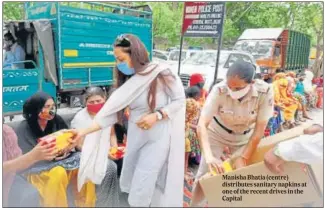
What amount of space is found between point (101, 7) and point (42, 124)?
9.56 feet

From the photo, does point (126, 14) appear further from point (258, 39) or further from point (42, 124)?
point (258, 39)

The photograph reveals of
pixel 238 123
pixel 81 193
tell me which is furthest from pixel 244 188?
pixel 81 193

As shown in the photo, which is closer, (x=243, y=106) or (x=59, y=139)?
(x=59, y=139)

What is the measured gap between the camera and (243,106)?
6.89 ft

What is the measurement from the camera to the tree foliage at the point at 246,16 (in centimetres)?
255

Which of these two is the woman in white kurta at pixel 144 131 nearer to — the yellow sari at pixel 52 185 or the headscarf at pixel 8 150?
the yellow sari at pixel 52 185

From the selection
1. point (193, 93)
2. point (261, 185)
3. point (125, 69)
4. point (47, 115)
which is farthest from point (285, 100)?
point (47, 115)

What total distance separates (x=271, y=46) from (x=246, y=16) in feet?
13.0

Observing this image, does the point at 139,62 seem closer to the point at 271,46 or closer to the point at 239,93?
the point at 239,93

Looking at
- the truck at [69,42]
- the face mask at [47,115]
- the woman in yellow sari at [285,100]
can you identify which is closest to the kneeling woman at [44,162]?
the face mask at [47,115]

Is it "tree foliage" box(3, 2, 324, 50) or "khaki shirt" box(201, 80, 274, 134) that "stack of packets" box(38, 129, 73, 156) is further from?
"tree foliage" box(3, 2, 324, 50)

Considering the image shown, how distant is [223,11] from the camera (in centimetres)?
269

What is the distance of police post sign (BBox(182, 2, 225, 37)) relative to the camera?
269 centimetres

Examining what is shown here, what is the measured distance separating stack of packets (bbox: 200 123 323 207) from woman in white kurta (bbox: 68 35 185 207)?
0.30m
